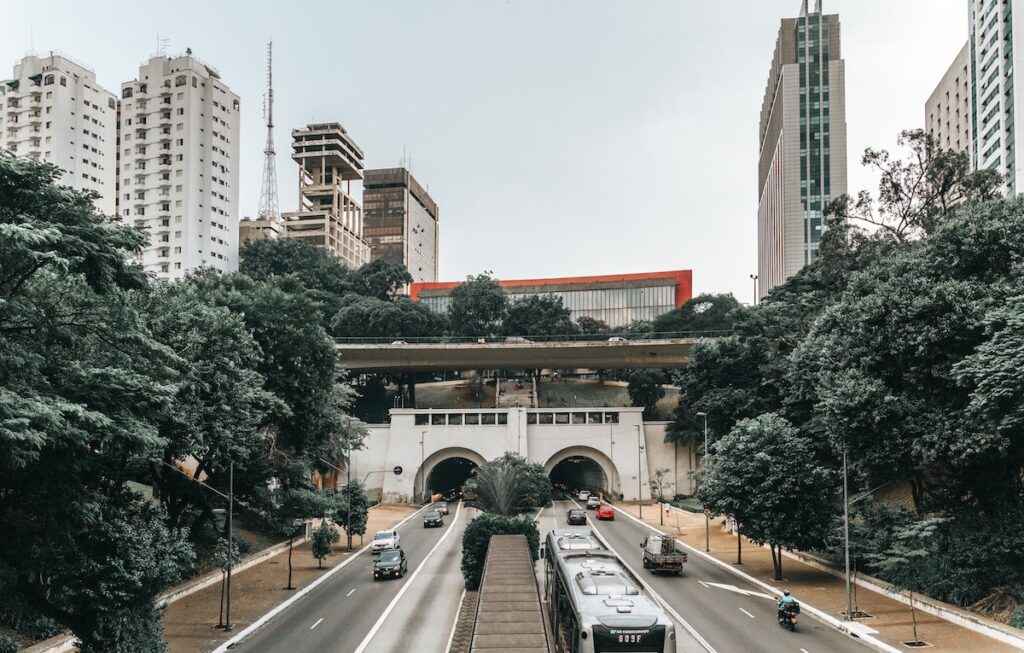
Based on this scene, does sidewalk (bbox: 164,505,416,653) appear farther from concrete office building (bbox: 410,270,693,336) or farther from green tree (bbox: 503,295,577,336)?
concrete office building (bbox: 410,270,693,336)

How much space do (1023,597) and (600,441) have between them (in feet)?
188

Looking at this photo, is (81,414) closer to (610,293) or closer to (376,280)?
(376,280)

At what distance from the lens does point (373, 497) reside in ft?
275

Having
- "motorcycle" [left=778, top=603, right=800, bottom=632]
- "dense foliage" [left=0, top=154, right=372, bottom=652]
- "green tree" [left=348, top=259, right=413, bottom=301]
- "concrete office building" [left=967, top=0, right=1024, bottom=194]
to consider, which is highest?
"concrete office building" [left=967, top=0, right=1024, bottom=194]

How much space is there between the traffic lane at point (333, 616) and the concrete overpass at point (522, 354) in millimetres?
48115

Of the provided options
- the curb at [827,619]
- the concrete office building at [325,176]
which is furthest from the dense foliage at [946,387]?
the concrete office building at [325,176]

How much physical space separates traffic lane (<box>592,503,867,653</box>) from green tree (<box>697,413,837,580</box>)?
9.31 ft

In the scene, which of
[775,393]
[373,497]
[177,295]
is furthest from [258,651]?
[373,497]

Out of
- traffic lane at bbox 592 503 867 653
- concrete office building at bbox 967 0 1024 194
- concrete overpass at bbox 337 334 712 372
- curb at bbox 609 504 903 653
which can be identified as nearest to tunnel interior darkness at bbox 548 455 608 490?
concrete overpass at bbox 337 334 712 372

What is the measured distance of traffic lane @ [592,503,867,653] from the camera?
25.7m

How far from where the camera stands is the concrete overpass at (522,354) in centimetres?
9106

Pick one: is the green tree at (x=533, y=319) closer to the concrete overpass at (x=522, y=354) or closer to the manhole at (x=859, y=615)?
the concrete overpass at (x=522, y=354)

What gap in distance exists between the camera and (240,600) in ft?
113

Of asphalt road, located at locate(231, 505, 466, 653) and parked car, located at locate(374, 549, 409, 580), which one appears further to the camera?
parked car, located at locate(374, 549, 409, 580)
